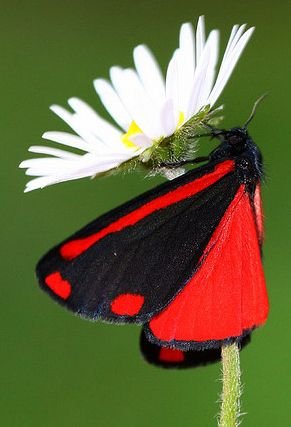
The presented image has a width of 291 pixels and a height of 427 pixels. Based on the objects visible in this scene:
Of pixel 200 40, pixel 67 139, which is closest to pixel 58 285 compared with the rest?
pixel 67 139

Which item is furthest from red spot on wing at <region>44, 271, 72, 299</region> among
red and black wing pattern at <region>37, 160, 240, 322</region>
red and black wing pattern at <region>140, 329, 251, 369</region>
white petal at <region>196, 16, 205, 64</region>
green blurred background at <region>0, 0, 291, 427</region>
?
green blurred background at <region>0, 0, 291, 427</region>

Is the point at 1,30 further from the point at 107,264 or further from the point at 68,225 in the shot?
the point at 107,264

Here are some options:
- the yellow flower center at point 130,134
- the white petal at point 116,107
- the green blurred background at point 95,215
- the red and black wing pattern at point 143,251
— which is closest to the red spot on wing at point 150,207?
the red and black wing pattern at point 143,251

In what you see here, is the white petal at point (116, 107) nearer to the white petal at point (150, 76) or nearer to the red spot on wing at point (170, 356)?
the white petal at point (150, 76)

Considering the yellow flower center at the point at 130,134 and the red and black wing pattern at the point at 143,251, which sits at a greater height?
the yellow flower center at the point at 130,134

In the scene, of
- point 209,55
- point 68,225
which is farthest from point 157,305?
point 68,225

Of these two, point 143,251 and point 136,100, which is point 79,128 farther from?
point 143,251

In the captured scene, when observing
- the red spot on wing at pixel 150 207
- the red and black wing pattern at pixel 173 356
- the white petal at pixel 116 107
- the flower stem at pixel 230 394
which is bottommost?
the flower stem at pixel 230 394
